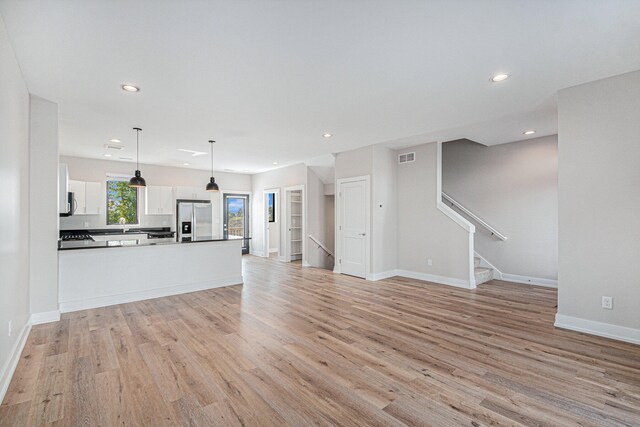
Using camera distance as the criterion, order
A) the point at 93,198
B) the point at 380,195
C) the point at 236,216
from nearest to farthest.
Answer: the point at 380,195
the point at 93,198
the point at 236,216

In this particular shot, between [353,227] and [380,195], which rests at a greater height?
[380,195]

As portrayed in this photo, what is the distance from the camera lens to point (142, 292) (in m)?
4.73

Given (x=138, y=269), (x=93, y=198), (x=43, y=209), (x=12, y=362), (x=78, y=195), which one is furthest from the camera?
(x=93, y=198)

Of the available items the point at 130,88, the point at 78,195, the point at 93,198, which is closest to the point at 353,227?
the point at 130,88

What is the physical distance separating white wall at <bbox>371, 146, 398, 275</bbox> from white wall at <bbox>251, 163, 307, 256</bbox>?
2.45m

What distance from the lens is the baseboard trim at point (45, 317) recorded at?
3.65 meters

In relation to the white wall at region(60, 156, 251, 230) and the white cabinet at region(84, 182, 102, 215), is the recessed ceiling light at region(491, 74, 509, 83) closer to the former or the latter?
the white wall at region(60, 156, 251, 230)

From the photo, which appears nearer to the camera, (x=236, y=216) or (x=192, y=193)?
(x=192, y=193)

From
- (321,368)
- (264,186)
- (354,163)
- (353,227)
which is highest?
(354,163)

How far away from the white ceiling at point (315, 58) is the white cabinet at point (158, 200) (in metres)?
3.41

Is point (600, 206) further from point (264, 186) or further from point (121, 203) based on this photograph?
point (121, 203)

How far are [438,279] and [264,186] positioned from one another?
19.5 feet

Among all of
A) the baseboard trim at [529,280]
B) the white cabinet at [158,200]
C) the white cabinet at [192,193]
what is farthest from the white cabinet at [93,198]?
the baseboard trim at [529,280]

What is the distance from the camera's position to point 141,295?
4715mm
